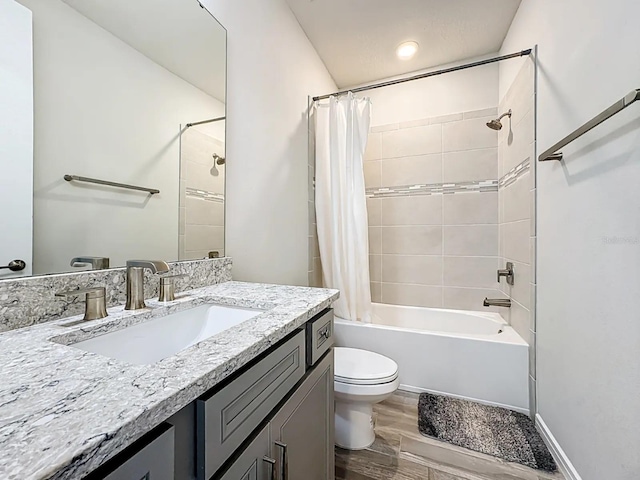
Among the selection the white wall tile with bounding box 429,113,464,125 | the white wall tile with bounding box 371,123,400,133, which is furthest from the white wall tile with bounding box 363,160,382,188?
the white wall tile with bounding box 429,113,464,125

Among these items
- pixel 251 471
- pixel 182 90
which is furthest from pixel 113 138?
pixel 251 471

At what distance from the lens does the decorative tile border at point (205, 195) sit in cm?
119

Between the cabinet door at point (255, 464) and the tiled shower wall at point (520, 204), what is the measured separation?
165 centimetres

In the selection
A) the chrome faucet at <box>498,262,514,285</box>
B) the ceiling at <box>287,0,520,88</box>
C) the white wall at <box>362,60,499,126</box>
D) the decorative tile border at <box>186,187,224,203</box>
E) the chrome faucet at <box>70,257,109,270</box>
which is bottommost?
the chrome faucet at <box>498,262,514,285</box>

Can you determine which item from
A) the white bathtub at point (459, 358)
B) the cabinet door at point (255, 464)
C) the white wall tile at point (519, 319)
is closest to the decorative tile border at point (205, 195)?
the cabinet door at point (255, 464)

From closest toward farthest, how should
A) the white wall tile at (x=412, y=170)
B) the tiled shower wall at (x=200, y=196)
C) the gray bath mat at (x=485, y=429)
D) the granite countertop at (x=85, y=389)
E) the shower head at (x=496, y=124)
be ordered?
the granite countertop at (x=85, y=389) < the tiled shower wall at (x=200, y=196) < the gray bath mat at (x=485, y=429) < the shower head at (x=496, y=124) < the white wall tile at (x=412, y=170)

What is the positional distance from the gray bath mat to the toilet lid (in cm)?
43

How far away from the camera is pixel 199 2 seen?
4.02 feet

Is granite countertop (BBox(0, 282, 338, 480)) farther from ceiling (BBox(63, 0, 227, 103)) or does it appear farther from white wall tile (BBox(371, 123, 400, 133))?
white wall tile (BBox(371, 123, 400, 133))

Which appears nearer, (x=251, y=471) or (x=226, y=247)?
(x=251, y=471)

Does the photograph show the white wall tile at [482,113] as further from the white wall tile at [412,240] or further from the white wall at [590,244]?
the white wall tile at [412,240]

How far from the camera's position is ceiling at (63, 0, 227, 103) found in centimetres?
91

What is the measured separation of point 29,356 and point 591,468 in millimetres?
1761

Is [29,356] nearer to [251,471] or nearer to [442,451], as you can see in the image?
[251,471]
